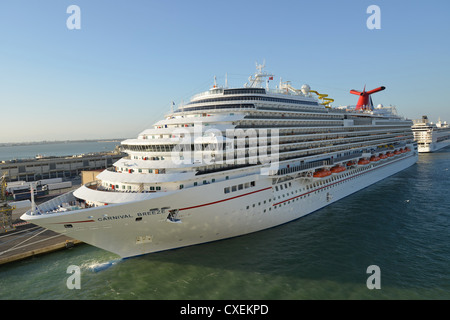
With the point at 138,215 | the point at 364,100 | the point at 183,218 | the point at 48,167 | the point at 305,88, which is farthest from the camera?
the point at 364,100

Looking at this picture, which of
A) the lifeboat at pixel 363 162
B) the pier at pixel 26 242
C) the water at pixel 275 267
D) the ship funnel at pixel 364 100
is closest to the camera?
the water at pixel 275 267

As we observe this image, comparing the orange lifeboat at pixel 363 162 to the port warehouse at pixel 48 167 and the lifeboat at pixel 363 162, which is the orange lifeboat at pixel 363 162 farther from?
the port warehouse at pixel 48 167

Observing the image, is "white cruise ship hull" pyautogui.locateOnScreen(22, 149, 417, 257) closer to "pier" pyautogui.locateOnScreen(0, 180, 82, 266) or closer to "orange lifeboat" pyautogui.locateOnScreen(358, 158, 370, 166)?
"pier" pyautogui.locateOnScreen(0, 180, 82, 266)

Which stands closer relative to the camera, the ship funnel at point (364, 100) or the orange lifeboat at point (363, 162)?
the orange lifeboat at point (363, 162)

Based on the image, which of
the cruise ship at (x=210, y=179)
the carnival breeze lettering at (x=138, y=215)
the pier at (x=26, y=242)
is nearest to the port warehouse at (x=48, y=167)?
the pier at (x=26, y=242)

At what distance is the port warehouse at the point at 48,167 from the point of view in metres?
47.1

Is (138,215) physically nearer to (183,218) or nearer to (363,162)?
(183,218)

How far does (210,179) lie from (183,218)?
320 cm

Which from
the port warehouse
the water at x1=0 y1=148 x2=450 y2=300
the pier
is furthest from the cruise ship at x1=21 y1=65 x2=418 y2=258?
the port warehouse

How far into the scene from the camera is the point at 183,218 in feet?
54.5

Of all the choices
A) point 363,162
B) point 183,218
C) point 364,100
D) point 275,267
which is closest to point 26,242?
point 183,218

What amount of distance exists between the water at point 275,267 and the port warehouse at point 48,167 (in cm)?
3801

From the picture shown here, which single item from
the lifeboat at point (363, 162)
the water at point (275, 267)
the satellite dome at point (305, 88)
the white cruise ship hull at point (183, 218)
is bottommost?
the water at point (275, 267)
